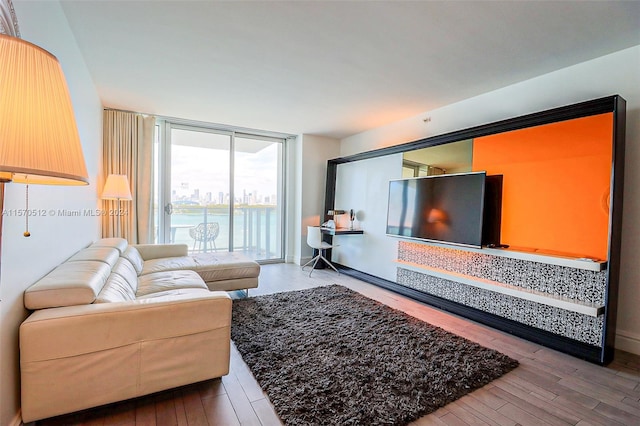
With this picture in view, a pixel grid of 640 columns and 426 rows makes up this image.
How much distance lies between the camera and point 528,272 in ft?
9.32

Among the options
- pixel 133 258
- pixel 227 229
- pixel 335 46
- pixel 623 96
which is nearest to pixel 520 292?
Result: pixel 623 96

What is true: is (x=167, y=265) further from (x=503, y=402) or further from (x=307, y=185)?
(x=503, y=402)

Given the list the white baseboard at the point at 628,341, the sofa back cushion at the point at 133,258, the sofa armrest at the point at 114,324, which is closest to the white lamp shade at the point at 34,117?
the sofa armrest at the point at 114,324

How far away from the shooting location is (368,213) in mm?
4930

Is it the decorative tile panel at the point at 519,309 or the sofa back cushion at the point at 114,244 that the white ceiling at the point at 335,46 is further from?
the decorative tile panel at the point at 519,309

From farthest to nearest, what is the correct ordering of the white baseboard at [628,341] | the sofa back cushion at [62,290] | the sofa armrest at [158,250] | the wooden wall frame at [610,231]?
the sofa armrest at [158,250] < the white baseboard at [628,341] < the wooden wall frame at [610,231] < the sofa back cushion at [62,290]

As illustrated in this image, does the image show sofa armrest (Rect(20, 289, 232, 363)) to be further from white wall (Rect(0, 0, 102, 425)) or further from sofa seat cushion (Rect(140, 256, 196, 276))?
sofa seat cushion (Rect(140, 256, 196, 276))

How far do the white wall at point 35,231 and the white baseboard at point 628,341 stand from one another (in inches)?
161

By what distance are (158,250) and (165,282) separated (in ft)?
4.50

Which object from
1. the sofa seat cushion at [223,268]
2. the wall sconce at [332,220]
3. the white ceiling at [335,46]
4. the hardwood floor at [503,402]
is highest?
the white ceiling at [335,46]

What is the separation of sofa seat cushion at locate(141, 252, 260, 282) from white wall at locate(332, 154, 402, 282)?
1952 millimetres

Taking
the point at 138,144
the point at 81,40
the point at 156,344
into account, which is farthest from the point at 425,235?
the point at 138,144

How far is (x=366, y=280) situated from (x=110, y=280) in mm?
3393

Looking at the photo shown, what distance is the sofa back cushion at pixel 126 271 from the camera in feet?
7.87
